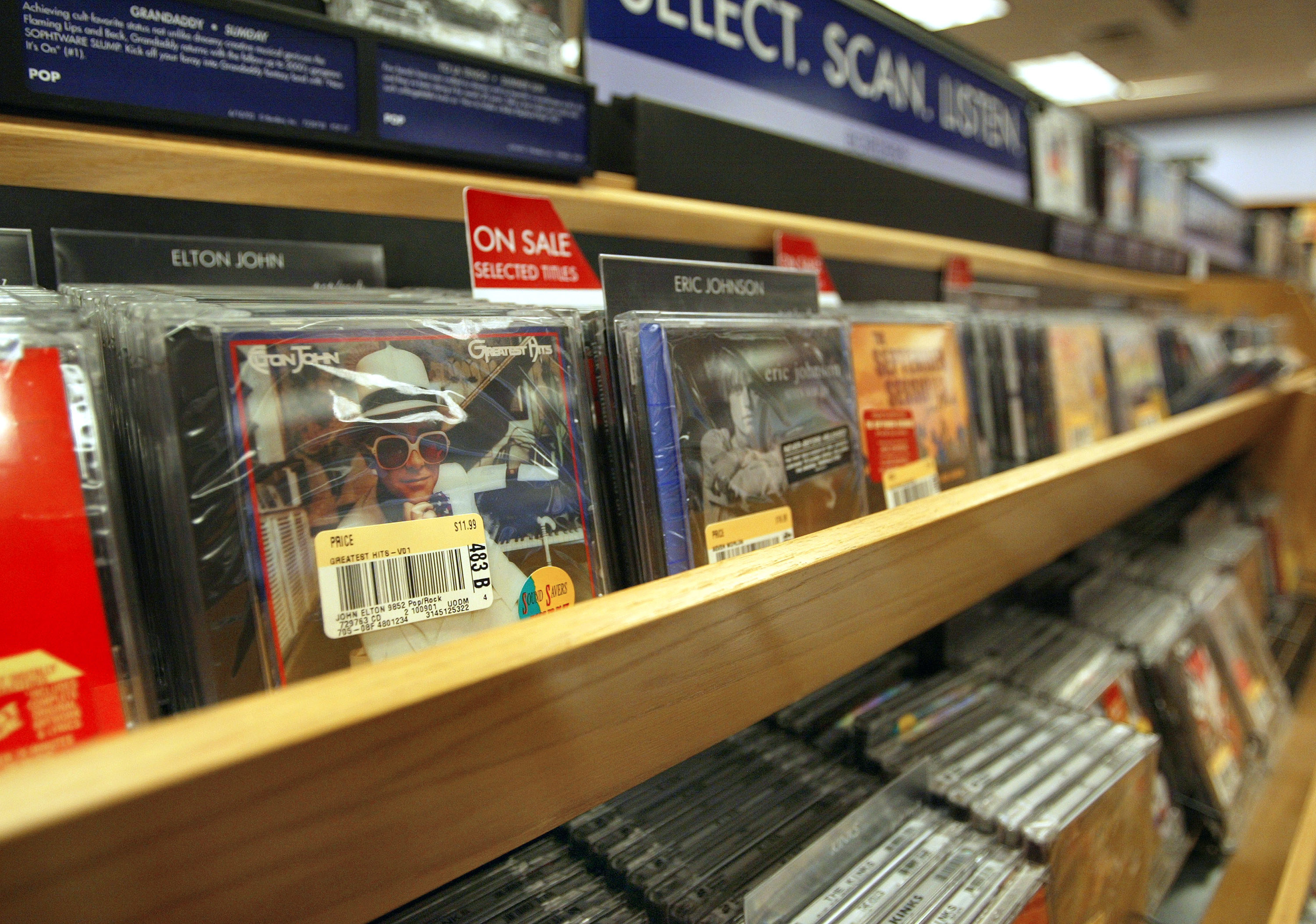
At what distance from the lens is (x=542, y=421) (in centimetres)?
65

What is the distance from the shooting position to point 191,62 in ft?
2.23

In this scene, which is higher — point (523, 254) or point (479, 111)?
point (479, 111)

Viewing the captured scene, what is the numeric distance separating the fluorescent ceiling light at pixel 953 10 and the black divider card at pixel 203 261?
5891 mm

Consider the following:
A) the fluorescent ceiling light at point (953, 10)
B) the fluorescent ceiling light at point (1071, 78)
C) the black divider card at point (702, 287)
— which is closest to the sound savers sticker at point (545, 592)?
the black divider card at point (702, 287)

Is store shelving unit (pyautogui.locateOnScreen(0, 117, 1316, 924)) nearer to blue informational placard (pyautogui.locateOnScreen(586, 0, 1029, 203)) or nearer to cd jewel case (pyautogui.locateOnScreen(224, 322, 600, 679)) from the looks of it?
cd jewel case (pyautogui.locateOnScreen(224, 322, 600, 679))

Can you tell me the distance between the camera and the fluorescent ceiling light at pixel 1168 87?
25.5 feet

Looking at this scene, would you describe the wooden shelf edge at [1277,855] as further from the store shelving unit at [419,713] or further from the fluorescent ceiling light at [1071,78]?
the fluorescent ceiling light at [1071,78]

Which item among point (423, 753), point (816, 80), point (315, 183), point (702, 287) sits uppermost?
point (816, 80)

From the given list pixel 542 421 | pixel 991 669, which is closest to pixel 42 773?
pixel 542 421

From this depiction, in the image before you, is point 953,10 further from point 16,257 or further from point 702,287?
point 16,257

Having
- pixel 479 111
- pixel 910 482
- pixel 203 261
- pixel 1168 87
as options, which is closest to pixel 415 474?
pixel 203 261

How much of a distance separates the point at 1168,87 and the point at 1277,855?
934 cm

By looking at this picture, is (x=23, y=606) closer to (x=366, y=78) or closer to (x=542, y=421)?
(x=542, y=421)

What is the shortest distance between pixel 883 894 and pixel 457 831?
0.53 meters
